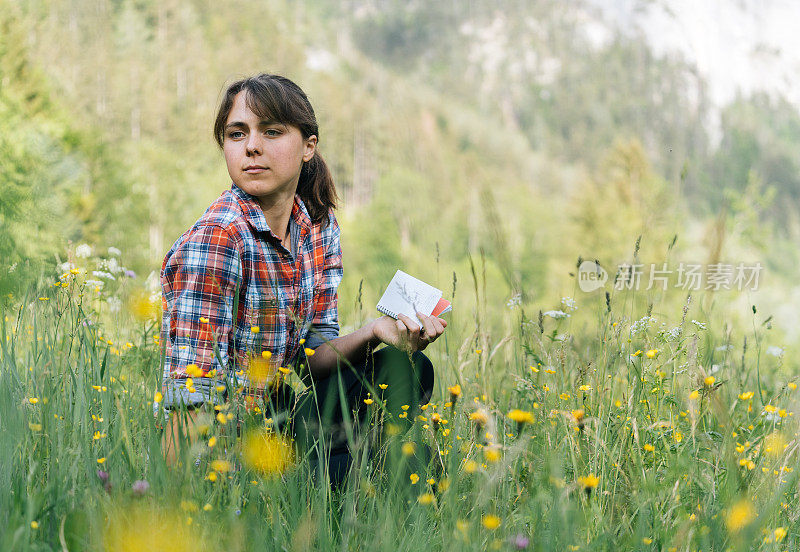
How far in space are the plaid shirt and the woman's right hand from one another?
0.66 ft

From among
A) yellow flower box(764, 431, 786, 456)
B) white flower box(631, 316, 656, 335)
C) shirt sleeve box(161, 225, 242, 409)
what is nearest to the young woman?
shirt sleeve box(161, 225, 242, 409)

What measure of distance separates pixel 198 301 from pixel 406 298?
1.95 feet

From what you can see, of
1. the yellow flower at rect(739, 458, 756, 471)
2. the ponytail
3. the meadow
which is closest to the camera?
the meadow

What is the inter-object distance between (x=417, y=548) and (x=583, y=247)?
47.8 metres

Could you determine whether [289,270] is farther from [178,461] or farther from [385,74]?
[385,74]

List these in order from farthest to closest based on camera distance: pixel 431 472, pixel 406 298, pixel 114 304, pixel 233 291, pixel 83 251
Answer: pixel 83 251 → pixel 114 304 → pixel 406 298 → pixel 233 291 → pixel 431 472

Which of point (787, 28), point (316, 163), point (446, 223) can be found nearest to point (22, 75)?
point (446, 223)

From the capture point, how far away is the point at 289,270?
2.24m

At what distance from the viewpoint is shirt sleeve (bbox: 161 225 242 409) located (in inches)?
73.2

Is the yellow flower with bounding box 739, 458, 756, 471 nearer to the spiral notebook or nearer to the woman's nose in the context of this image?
the spiral notebook

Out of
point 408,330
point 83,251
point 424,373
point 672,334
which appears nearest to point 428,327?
point 408,330

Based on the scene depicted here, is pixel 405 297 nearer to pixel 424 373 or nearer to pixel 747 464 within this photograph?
pixel 424 373

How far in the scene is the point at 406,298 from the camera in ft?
7.00

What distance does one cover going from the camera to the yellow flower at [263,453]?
1514 millimetres
